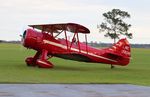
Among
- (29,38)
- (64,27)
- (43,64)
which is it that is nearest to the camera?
(43,64)

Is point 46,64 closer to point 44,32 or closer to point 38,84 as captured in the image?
point 44,32

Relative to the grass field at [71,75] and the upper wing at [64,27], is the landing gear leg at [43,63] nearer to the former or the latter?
the grass field at [71,75]

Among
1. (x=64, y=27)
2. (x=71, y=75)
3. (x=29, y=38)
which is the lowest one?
(x=71, y=75)

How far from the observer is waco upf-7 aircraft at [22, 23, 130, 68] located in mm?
33819

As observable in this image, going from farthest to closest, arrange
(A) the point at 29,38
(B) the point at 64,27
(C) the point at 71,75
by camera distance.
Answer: (B) the point at 64,27 < (A) the point at 29,38 < (C) the point at 71,75

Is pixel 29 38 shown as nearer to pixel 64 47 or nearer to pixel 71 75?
pixel 64 47

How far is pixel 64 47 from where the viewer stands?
3450 cm

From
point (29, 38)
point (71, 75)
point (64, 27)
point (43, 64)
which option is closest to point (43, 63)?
point (43, 64)

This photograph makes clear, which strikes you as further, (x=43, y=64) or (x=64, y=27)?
(x=64, y=27)

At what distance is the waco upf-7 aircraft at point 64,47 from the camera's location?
33.8 metres

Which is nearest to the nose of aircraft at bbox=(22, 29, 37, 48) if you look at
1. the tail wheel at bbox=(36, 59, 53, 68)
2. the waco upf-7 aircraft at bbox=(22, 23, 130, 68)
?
the waco upf-7 aircraft at bbox=(22, 23, 130, 68)

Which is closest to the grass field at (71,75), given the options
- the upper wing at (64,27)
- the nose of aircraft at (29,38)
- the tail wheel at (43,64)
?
the tail wheel at (43,64)

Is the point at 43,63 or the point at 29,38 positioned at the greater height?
the point at 29,38

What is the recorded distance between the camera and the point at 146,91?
17.8 m
